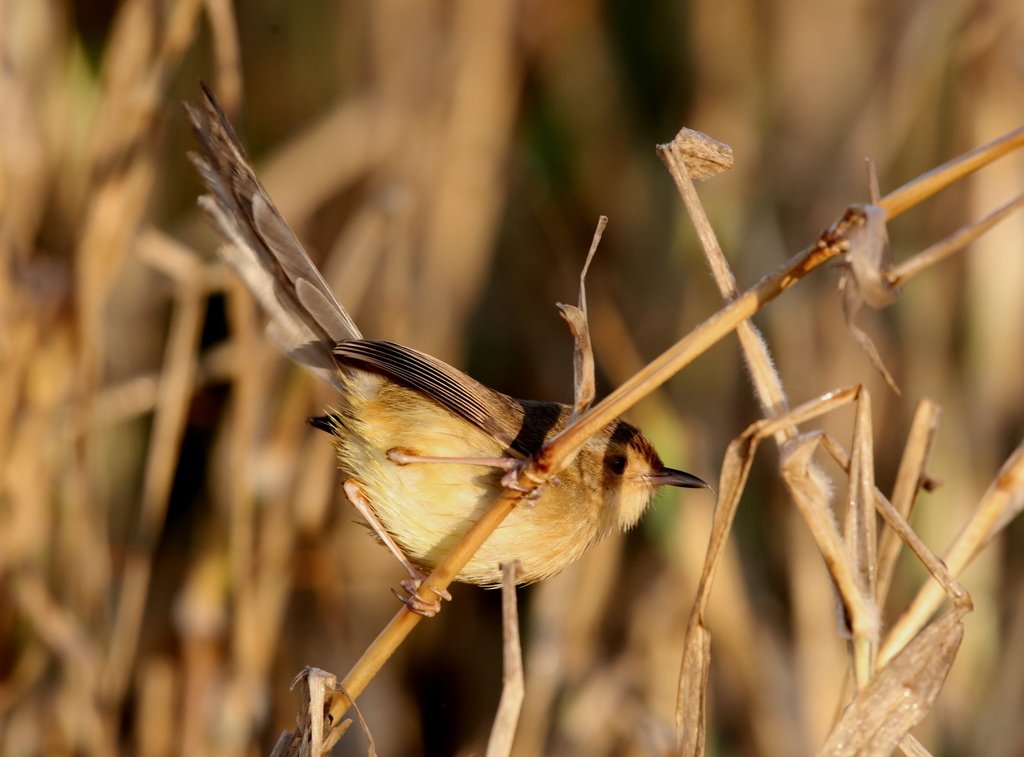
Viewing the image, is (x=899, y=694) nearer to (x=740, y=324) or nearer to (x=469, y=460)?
(x=740, y=324)

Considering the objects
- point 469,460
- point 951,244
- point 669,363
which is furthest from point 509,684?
point 951,244

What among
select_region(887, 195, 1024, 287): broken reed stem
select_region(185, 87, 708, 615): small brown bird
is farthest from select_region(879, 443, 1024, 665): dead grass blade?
select_region(185, 87, 708, 615): small brown bird

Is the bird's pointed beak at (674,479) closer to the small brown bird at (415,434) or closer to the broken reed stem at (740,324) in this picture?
the small brown bird at (415,434)

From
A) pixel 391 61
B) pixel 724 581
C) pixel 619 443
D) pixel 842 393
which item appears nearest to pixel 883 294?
pixel 842 393

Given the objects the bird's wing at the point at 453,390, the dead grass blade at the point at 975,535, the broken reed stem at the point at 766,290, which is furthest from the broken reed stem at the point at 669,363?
the dead grass blade at the point at 975,535

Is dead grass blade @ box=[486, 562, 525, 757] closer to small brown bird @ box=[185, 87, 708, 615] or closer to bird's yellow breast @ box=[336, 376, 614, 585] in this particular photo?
small brown bird @ box=[185, 87, 708, 615]
